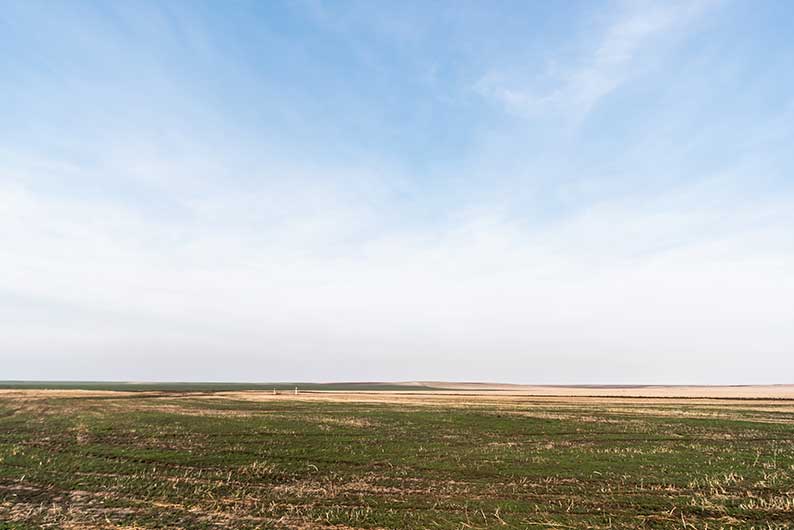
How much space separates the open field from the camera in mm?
17531

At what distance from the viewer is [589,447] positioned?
31297 mm

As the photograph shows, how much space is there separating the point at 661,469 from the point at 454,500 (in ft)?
42.1

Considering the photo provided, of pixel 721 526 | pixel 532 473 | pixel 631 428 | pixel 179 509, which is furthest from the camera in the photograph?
pixel 631 428

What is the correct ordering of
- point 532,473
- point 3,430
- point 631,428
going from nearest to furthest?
point 532,473, point 3,430, point 631,428

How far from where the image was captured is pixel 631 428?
41.4 meters

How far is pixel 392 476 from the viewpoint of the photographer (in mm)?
23703

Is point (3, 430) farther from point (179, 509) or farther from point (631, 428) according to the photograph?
point (631, 428)

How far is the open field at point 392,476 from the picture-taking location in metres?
17.5

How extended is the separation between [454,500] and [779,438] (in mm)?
32069

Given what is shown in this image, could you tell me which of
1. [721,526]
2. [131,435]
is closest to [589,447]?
[721,526]

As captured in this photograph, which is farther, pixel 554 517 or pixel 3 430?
pixel 3 430

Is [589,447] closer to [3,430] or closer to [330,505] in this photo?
[330,505]

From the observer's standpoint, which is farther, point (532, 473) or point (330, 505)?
point (532, 473)

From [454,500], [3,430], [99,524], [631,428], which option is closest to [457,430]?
[631,428]
